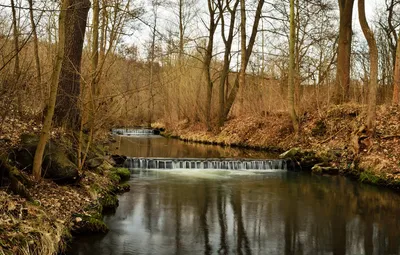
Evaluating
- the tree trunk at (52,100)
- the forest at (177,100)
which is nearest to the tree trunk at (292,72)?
the forest at (177,100)

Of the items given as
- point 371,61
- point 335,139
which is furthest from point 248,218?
point 335,139

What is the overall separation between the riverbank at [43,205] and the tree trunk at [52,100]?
0.75 feet

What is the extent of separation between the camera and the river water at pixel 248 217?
21.1ft

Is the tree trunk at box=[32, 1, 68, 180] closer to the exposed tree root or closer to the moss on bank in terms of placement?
the moss on bank

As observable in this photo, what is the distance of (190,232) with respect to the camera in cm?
716

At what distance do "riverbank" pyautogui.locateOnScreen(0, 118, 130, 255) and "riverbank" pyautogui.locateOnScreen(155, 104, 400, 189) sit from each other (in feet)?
24.5

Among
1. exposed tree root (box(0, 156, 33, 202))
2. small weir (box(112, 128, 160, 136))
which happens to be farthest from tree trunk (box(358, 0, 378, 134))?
small weir (box(112, 128, 160, 136))

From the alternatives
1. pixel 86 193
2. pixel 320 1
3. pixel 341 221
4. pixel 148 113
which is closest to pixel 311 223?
pixel 341 221

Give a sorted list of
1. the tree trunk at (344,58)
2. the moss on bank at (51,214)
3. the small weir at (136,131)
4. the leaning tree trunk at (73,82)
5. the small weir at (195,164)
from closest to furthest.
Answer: the moss on bank at (51,214) < the leaning tree trunk at (73,82) < the small weir at (195,164) < the tree trunk at (344,58) < the small weir at (136,131)

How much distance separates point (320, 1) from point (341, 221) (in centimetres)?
1111

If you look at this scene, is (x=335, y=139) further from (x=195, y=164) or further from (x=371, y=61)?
(x=195, y=164)

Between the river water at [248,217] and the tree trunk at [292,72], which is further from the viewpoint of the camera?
the tree trunk at [292,72]

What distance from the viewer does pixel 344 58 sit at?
1630 centimetres

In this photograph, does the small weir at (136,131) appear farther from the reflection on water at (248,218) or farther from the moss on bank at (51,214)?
the moss on bank at (51,214)
